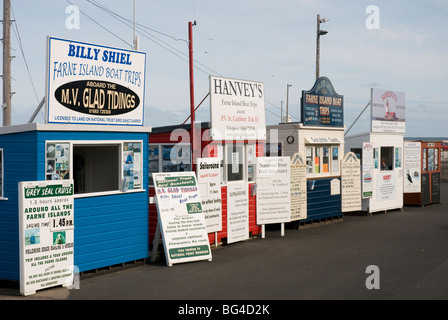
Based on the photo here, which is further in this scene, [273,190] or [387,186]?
[387,186]

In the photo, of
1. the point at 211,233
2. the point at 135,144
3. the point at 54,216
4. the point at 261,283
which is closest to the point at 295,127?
the point at 211,233

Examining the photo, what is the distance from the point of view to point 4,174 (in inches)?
329

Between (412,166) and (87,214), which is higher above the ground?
(412,166)

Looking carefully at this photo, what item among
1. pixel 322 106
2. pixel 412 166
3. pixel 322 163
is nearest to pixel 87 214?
pixel 322 163

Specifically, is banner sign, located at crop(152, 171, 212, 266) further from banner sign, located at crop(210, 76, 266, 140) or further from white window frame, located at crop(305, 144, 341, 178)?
white window frame, located at crop(305, 144, 341, 178)

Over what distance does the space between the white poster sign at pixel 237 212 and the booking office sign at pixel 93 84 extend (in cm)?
312

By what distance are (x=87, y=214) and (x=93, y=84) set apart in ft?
7.08

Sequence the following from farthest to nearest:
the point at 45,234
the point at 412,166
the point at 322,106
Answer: the point at 412,166, the point at 322,106, the point at 45,234

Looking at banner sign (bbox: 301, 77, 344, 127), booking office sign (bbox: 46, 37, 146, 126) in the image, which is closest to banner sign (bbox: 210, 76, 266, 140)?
booking office sign (bbox: 46, 37, 146, 126)

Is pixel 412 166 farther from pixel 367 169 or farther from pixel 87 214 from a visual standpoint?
pixel 87 214

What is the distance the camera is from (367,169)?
17.0 m

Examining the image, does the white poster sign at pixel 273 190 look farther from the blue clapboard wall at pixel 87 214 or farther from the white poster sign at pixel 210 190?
the blue clapboard wall at pixel 87 214

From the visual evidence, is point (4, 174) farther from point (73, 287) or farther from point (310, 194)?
point (310, 194)

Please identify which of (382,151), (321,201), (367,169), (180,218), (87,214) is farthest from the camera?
(382,151)
